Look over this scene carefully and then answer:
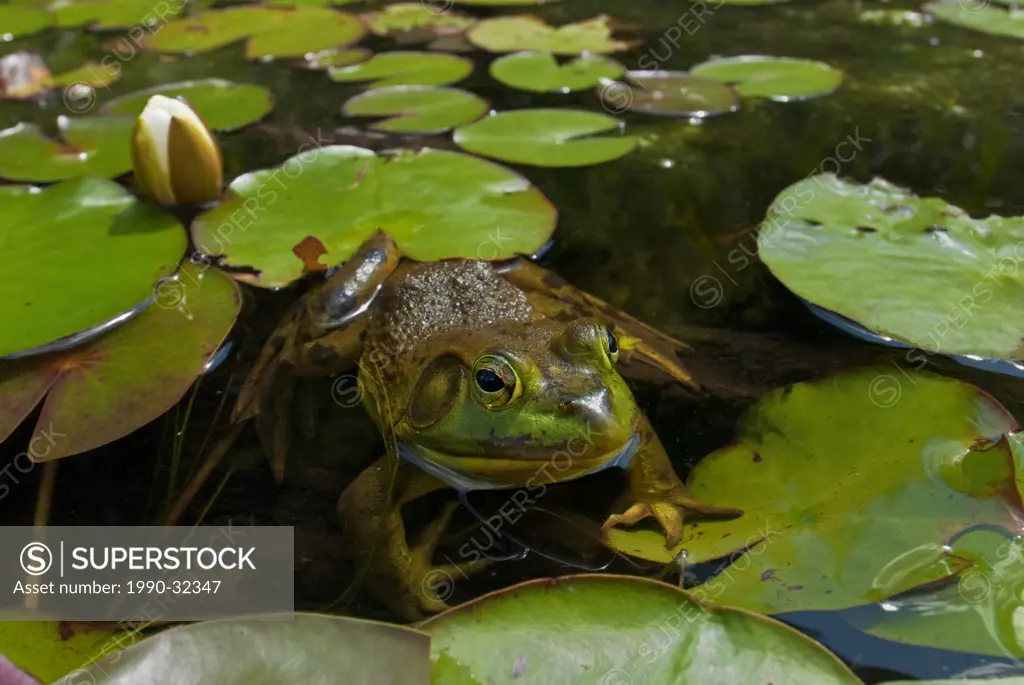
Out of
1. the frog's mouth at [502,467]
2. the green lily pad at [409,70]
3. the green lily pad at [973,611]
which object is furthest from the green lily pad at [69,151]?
the green lily pad at [973,611]

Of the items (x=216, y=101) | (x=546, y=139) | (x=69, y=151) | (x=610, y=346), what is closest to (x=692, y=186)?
(x=546, y=139)

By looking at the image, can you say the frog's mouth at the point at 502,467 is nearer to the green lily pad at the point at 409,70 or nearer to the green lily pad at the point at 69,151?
the green lily pad at the point at 69,151

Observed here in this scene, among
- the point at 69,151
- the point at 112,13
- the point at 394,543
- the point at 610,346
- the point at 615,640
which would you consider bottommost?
the point at 394,543

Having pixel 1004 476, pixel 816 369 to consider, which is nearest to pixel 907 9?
pixel 816 369

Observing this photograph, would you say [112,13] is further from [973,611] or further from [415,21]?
[973,611]

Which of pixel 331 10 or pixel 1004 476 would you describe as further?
pixel 331 10

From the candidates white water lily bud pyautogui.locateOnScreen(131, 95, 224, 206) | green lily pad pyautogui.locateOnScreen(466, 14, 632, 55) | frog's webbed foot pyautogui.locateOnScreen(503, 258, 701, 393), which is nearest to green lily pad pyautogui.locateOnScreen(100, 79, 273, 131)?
white water lily bud pyautogui.locateOnScreen(131, 95, 224, 206)

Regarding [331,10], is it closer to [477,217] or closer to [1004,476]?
[477,217]
